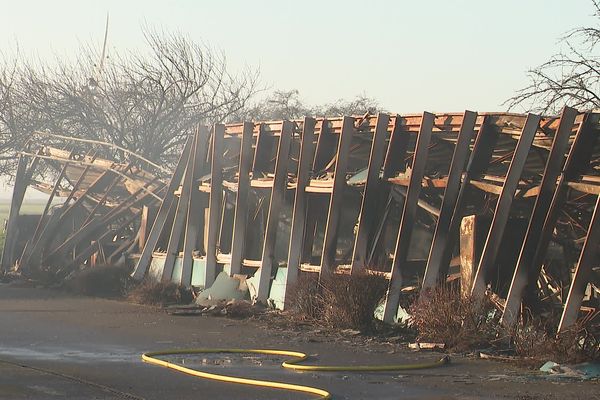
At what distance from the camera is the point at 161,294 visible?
2055cm

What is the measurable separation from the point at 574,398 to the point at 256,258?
11.0 metres

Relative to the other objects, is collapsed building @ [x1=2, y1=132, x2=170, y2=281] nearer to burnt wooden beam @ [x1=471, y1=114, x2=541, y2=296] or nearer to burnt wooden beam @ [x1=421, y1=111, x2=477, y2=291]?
burnt wooden beam @ [x1=421, y1=111, x2=477, y2=291]

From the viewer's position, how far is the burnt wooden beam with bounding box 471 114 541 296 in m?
14.6

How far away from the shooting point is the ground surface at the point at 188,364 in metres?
10.4

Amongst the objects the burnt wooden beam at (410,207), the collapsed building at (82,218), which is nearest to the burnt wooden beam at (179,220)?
the collapsed building at (82,218)

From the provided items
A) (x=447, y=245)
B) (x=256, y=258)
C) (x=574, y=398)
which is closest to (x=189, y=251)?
(x=256, y=258)

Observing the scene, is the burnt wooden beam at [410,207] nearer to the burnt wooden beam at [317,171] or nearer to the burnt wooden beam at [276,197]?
the burnt wooden beam at [317,171]

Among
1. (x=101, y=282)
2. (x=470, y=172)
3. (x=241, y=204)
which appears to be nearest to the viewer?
(x=470, y=172)

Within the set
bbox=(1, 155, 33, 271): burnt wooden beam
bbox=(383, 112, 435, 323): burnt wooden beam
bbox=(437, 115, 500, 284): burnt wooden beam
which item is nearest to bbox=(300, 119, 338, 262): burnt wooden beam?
bbox=(383, 112, 435, 323): burnt wooden beam

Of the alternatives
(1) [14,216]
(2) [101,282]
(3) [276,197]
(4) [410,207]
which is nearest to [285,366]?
(4) [410,207]

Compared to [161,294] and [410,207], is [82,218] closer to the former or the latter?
[161,294]

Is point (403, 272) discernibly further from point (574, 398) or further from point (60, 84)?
point (60, 84)

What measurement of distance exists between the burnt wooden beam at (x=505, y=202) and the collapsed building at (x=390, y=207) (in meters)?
0.02

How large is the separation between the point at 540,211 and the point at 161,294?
29.0 ft
